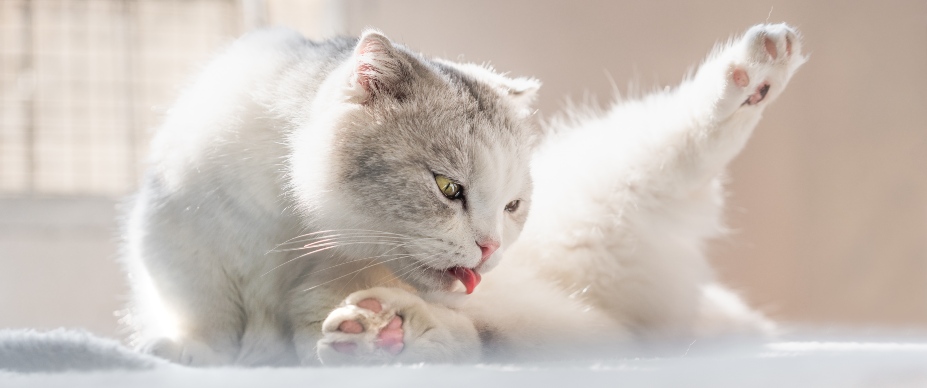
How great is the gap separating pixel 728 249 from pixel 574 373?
863 millimetres

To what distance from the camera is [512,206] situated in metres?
0.74

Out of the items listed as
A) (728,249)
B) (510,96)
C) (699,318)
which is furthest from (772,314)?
(510,96)

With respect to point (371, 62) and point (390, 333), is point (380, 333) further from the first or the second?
point (371, 62)

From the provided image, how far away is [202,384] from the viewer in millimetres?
459

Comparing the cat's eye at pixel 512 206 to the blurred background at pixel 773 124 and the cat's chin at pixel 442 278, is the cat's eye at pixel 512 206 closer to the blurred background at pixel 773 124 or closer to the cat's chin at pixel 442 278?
the cat's chin at pixel 442 278

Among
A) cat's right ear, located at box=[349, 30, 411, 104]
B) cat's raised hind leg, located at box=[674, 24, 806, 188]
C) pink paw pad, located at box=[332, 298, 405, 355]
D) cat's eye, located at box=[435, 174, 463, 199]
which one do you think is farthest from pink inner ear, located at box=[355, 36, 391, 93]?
cat's raised hind leg, located at box=[674, 24, 806, 188]

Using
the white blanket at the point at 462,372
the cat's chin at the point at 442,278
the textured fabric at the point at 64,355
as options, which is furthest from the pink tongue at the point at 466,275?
the textured fabric at the point at 64,355

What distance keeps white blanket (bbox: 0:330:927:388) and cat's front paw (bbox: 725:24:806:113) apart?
12.3 inches

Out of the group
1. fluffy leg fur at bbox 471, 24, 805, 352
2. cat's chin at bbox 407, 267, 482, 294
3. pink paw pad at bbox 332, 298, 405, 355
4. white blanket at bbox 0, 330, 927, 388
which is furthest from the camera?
fluffy leg fur at bbox 471, 24, 805, 352

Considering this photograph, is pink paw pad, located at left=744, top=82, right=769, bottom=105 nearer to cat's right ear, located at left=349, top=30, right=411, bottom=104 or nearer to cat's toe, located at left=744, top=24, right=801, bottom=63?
cat's toe, located at left=744, top=24, right=801, bottom=63

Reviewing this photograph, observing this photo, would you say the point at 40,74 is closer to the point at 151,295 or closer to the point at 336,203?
the point at 151,295

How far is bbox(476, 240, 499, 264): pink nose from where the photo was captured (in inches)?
25.3

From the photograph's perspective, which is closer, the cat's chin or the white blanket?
the white blanket

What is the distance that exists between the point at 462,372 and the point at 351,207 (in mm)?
234
